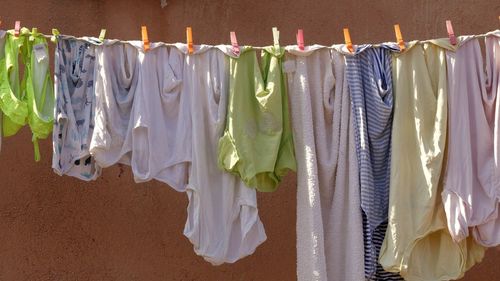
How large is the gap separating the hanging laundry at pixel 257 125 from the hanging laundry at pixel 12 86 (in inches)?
27.6

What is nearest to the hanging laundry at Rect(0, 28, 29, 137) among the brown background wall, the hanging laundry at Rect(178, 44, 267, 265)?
the hanging laundry at Rect(178, 44, 267, 265)

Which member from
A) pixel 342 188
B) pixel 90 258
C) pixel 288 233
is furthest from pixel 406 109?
pixel 90 258

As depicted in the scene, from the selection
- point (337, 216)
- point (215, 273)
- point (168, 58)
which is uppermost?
point (168, 58)

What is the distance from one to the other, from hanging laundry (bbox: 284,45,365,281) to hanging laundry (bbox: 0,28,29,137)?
934 millimetres

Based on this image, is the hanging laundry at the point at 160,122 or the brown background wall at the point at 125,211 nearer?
the hanging laundry at the point at 160,122

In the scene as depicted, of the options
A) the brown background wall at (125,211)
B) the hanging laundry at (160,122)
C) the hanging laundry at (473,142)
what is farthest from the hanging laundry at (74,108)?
the hanging laundry at (473,142)

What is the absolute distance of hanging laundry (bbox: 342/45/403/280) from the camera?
3.35 meters

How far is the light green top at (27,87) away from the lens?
132 inches

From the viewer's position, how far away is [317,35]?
430cm

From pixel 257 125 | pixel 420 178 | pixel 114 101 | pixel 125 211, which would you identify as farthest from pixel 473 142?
pixel 125 211

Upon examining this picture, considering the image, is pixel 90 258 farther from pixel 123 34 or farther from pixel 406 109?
pixel 406 109

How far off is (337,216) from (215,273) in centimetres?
104

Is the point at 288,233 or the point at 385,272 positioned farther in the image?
the point at 288,233

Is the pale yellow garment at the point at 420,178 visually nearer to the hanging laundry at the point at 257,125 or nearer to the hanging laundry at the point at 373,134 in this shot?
the hanging laundry at the point at 373,134
